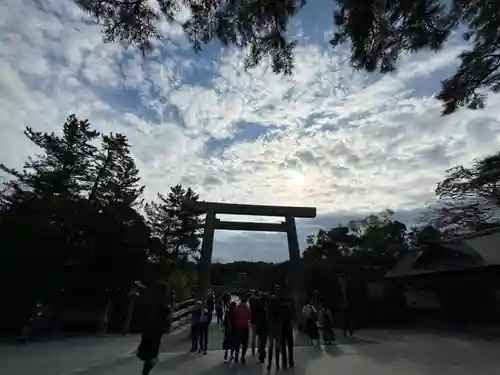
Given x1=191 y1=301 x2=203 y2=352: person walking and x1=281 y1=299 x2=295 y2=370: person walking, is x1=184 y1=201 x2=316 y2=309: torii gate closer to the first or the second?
x1=191 y1=301 x2=203 y2=352: person walking

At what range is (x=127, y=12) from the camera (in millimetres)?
6098

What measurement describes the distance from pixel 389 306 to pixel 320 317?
27.4 feet

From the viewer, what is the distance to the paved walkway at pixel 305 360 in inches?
344

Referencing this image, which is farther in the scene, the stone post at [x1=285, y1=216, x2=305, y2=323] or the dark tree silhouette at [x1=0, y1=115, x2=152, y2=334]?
the stone post at [x1=285, y1=216, x2=305, y2=323]

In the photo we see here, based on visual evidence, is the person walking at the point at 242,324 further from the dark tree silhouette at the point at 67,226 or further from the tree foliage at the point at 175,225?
the tree foliage at the point at 175,225

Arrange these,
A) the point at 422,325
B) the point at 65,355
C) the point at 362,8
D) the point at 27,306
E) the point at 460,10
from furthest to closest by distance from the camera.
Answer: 1. the point at 422,325
2. the point at 27,306
3. the point at 65,355
4. the point at 460,10
5. the point at 362,8

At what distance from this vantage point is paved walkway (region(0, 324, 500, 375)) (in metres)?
8.74

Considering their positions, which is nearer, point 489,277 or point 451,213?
point 489,277

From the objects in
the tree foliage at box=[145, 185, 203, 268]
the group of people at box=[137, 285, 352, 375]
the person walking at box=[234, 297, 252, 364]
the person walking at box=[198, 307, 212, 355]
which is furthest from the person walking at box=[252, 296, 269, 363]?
the tree foliage at box=[145, 185, 203, 268]

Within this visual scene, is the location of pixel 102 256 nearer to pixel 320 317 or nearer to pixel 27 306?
pixel 27 306

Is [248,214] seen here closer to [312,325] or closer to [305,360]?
[312,325]

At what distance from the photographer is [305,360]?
1047 centimetres

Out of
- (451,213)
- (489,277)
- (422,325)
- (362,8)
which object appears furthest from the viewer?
(451,213)

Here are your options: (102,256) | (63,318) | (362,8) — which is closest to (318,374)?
(362,8)
